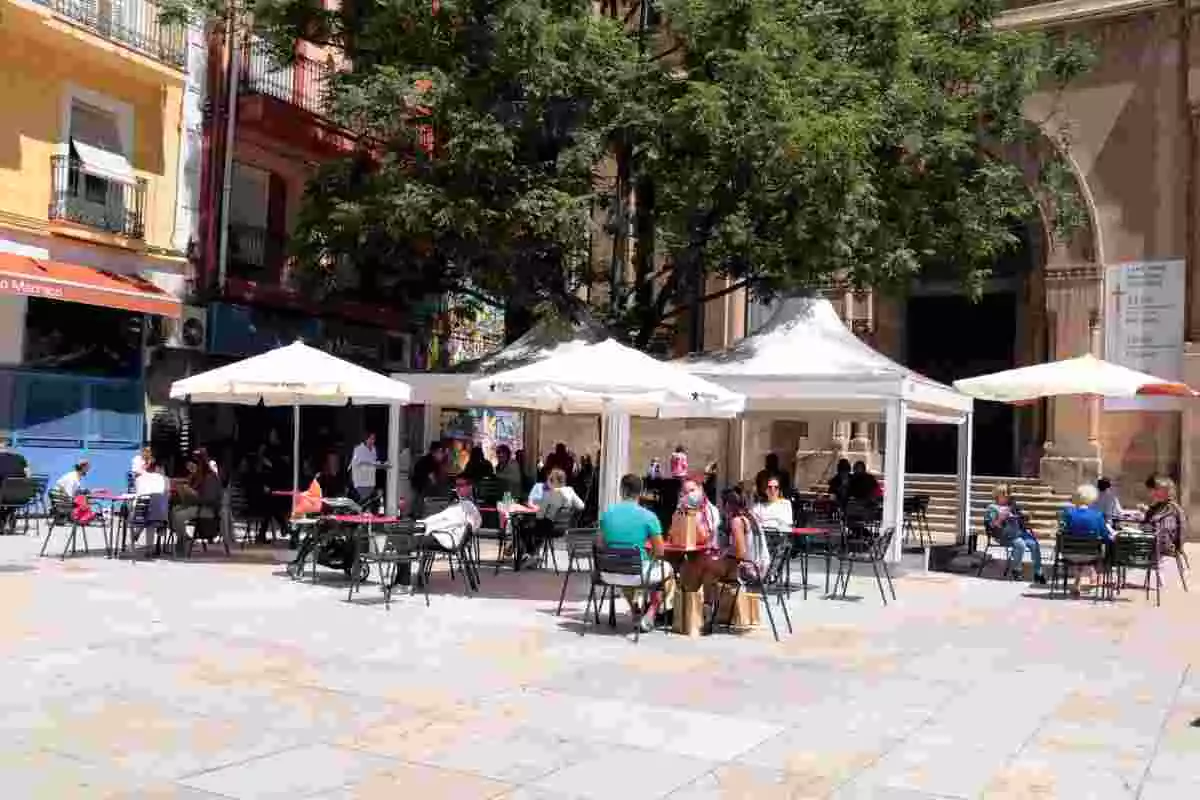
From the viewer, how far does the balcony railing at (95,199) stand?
1819cm

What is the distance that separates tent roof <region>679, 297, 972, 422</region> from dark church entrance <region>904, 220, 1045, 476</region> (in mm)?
10569

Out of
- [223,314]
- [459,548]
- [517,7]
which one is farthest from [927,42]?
[223,314]

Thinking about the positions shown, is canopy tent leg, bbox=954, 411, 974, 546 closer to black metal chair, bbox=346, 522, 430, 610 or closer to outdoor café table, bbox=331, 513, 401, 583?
black metal chair, bbox=346, 522, 430, 610

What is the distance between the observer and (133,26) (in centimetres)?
1959

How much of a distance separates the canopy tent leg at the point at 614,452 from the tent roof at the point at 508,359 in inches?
50.6

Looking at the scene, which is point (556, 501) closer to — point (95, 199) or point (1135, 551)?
point (1135, 551)

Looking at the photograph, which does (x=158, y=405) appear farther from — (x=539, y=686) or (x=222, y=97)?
(x=539, y=686)

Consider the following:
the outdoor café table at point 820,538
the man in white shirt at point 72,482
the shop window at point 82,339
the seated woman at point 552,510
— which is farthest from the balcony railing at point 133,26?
the outdoor café table at point 820,538

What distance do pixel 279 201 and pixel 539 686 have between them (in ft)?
55.3

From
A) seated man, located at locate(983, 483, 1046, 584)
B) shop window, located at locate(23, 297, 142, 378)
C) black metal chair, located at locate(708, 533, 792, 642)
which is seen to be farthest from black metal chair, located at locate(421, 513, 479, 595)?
shop window, located at locate(23, 297, 142, 378)

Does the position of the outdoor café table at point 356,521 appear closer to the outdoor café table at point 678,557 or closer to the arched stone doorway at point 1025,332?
the outdoor café table at point 678,557

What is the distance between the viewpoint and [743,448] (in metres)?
26.7

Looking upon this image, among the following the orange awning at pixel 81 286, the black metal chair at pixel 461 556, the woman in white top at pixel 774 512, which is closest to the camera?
the black metal chair at pixel 461 556

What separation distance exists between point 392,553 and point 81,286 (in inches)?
356
